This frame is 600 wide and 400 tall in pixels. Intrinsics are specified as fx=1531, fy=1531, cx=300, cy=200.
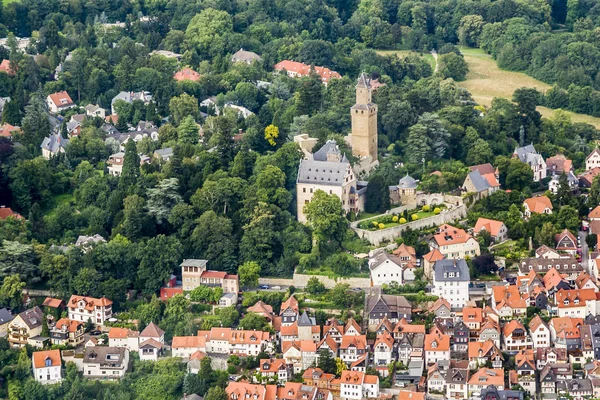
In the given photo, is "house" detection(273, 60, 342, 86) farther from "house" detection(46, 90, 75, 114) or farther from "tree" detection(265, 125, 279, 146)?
"house" detection(46, 90, 75, 114)

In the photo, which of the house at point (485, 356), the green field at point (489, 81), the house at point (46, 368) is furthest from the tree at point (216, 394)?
the green field at point (489, 81)

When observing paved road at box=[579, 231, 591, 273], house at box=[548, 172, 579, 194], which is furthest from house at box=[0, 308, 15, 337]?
house at box=[548, 172, 579, 194]

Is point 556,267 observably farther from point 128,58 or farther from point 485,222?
point 128,58

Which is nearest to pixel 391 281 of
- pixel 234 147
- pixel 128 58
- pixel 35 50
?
pixel 234 147

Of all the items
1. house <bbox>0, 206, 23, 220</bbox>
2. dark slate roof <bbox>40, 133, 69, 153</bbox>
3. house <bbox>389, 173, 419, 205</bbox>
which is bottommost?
house <bbox>0, 206, 23, 220</bbox>

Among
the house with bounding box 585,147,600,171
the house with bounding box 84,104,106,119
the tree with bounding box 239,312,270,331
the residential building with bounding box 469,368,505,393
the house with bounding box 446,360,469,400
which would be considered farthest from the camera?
the house with bounding box 84,104,106,119

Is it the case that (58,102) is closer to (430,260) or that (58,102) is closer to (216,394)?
(430,260)
